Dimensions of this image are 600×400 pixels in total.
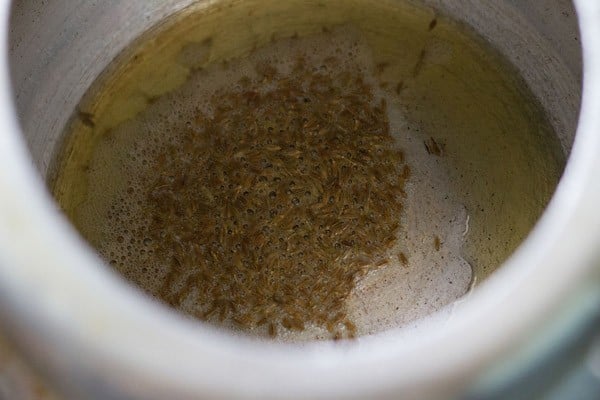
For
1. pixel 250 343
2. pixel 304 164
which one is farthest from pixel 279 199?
pixel 250 343

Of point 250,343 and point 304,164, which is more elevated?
point 304,164

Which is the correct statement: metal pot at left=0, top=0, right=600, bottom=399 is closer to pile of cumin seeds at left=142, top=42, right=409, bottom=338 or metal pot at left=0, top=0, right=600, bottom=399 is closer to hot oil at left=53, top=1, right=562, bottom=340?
hot oil at left=53, top=1, right=562, bottom=340

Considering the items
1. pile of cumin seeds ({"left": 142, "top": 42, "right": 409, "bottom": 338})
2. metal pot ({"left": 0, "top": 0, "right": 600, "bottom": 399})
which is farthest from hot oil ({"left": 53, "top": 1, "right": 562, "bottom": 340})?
metal pot ({"left": 0, "top": 0, "right": 600, "bottom": 399})

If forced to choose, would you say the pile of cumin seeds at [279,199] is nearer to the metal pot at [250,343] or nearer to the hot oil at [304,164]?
the hot oil at [304,164]

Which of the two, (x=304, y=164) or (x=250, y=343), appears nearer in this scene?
(x=250, y=343)

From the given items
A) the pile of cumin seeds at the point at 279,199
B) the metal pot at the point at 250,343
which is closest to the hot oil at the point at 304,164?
the pile of cumin seeds at the point at 279,199

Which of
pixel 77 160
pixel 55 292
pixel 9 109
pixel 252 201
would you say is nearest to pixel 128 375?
pixel 55 292

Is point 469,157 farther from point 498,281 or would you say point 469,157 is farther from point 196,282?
point 498,281

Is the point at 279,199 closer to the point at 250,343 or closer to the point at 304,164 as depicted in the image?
the point at 304,164
